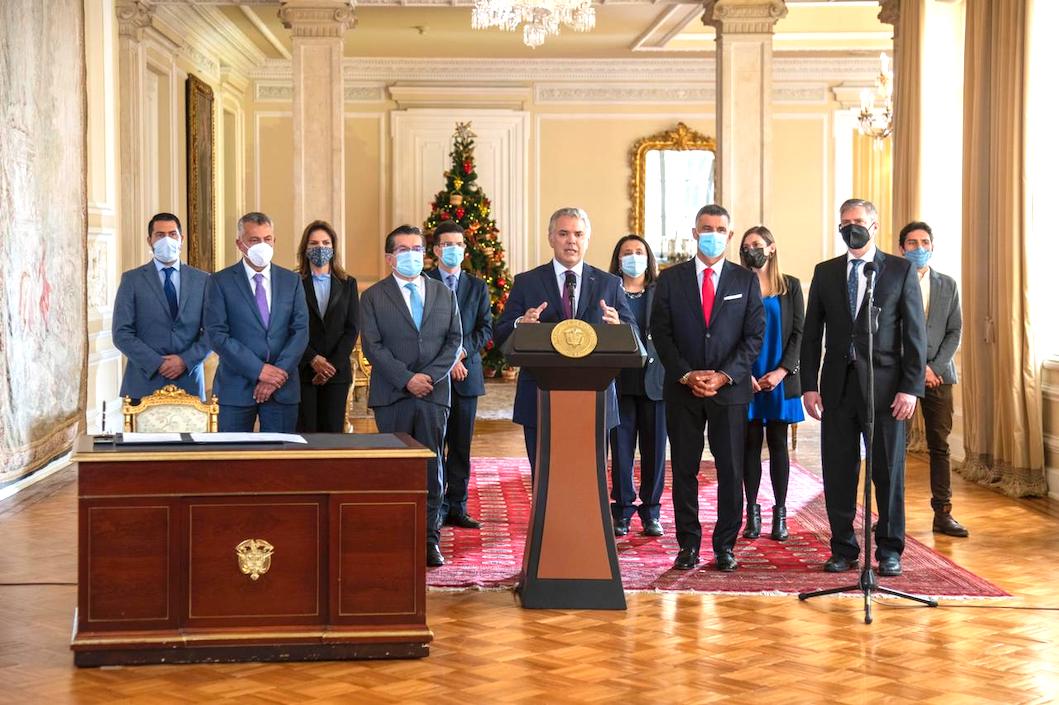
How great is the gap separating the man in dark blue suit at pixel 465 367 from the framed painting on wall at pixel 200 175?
282 inches

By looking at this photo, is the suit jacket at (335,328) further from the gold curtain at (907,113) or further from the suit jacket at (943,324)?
the gold curtain at (907,113)

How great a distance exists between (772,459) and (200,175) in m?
9.16

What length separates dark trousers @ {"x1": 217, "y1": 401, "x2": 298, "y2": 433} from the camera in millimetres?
5867

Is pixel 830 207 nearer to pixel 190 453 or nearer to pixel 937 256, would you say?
pixel 937 256

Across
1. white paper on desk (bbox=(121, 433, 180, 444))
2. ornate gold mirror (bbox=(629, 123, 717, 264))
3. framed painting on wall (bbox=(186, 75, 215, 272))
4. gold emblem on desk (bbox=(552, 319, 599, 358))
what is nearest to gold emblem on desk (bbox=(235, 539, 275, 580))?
white paper on desk (bbox=(121, 433, 180, 444))

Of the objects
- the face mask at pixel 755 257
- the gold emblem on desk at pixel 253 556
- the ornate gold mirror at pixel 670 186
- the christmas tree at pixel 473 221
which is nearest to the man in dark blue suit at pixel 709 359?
the face mask at pixel 755 257

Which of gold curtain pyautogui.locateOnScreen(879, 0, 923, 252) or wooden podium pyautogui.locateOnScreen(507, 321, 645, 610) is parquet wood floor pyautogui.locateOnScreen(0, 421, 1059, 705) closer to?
wooden podium pyautogui.locateOnScreen(507, 321, 645, 610)

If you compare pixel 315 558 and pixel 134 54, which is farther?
pixel 134 54

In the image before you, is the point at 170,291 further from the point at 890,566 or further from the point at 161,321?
the point at 890,566

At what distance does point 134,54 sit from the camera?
11281 millimetres

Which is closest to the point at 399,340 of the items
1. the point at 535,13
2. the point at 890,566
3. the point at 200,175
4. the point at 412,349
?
the point at 412,349

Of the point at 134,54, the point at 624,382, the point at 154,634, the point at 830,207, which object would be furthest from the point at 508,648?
the point at 830,207

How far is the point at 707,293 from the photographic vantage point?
5652 millimetres

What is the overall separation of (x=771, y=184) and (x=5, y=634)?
24.7 ft
